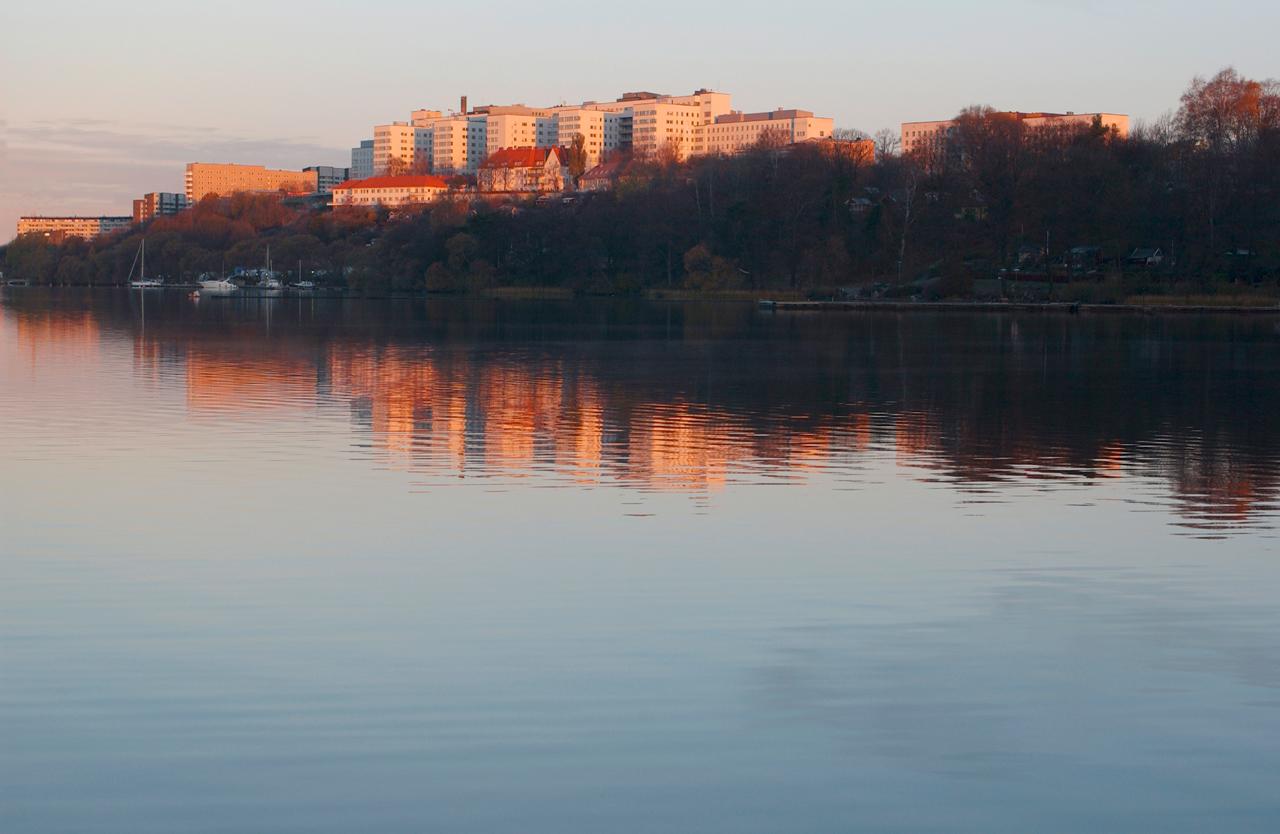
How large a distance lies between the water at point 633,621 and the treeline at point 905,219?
6680 centimetres

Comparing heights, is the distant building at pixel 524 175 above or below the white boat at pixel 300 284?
above

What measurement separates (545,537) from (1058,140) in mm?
91913

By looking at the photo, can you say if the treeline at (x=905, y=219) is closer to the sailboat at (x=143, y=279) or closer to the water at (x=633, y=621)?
the sailboat at (x=143, y=279)

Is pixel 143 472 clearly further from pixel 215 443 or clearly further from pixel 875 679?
pixel 875 679

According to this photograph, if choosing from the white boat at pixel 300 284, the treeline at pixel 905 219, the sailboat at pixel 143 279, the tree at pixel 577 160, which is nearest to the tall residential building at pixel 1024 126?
the treeline at pixel 905 219

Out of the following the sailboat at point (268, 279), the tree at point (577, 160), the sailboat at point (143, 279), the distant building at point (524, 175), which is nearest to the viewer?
the sailboat at point (268, 279)

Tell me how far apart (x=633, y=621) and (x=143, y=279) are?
535 ft

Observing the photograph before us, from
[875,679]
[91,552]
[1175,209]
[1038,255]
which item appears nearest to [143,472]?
[91,552]

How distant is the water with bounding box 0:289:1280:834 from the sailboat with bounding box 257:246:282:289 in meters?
123

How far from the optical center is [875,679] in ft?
26.8

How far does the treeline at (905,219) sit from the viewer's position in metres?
83.8

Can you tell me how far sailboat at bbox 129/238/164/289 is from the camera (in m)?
157

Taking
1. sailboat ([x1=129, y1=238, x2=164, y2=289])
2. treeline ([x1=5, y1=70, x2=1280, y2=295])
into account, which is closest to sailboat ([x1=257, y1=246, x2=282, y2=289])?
treeline ([x1=5, y1=70, x2=1280, y2=295])

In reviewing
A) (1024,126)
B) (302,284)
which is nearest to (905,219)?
(1024,126)
